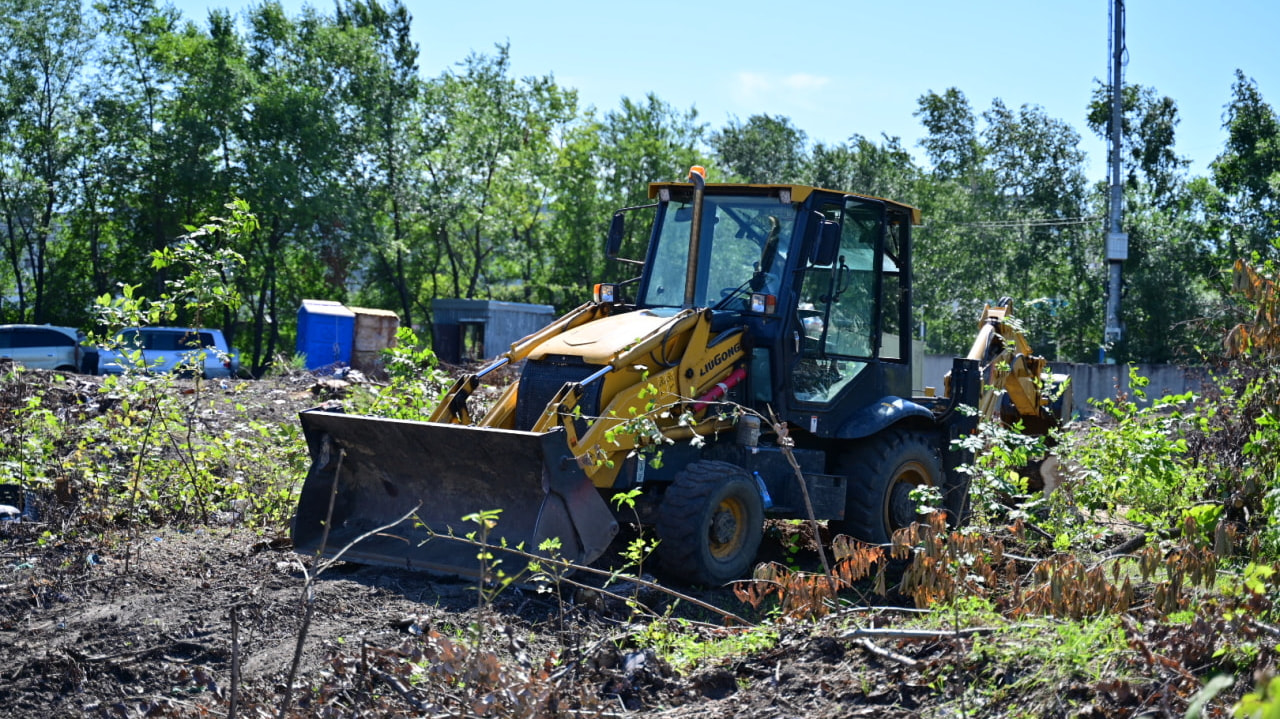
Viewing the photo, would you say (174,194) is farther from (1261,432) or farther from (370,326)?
(1261,432)

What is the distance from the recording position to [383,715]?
450cm

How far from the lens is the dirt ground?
4.34 meters

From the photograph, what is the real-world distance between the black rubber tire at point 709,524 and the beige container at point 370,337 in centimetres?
1862

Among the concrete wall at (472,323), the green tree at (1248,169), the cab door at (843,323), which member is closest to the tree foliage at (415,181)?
the green tree at (1248,169)

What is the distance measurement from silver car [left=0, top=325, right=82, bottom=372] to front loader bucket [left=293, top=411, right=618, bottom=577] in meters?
18.8

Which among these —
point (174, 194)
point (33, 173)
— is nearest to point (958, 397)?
point (174, 194)

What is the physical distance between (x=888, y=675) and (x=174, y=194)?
32.3 meters

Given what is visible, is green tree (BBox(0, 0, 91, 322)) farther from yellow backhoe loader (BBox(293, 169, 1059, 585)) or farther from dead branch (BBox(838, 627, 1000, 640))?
dead branch (BBox(838, 627, 1000, 640))

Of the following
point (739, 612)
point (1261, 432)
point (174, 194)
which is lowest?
point (739, 612)

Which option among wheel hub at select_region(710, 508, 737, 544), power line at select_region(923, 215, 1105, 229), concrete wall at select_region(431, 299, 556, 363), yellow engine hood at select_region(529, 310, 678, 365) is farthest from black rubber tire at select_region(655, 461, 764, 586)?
power line at select_region(923, 215, 1105, 229)

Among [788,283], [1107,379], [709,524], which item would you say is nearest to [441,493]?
[709,524]

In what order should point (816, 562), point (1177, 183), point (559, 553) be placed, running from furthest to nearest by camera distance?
point (1177, 183), point (816, 562), point (559, 553)

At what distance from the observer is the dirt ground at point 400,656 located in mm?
4340

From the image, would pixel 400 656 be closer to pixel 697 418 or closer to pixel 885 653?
pixel 885 653
